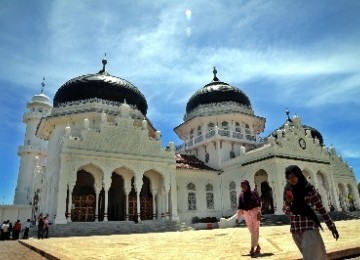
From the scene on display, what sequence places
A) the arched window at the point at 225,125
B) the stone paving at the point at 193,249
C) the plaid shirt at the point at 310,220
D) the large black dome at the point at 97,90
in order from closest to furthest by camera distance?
the plaid shirt at the point at 310,220, the stone paving at the point at 193,249, the large black dome at the point at 97,90, the arched window at the point at 225,125

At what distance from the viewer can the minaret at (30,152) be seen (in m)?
37.0

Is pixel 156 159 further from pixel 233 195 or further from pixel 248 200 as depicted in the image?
pixel 248 200

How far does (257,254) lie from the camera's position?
6.08 metres

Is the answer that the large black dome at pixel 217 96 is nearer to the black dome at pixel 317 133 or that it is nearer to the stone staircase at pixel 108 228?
the black dome at pixel 317 133

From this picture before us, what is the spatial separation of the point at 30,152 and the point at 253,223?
3866 centimetres

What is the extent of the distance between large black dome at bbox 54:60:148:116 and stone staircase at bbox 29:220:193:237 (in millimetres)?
11221

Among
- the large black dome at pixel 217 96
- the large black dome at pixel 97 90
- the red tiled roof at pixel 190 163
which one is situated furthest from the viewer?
the large black dome at pixel 217 96

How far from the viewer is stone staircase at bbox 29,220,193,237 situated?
17750 millimetres

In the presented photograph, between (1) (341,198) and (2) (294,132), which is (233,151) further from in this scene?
(1) (341,198)

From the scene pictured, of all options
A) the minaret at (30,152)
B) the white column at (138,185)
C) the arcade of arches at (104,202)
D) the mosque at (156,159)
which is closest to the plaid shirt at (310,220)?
the mosque at (156,159)

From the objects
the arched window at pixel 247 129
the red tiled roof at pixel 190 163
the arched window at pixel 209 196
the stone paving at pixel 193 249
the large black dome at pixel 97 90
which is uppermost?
the large black dome at pixel 97 90

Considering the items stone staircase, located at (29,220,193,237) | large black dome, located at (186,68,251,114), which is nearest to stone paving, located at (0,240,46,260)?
stone staircase, located at (29,220,193,237)

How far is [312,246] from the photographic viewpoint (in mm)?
3775

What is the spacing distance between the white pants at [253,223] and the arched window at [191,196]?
20839 mm
